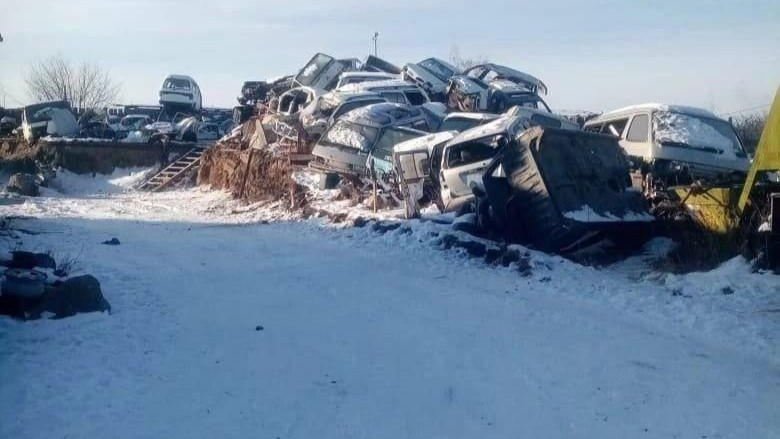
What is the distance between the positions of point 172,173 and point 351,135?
461 inches

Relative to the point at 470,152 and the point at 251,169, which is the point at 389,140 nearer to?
the point at 470,152

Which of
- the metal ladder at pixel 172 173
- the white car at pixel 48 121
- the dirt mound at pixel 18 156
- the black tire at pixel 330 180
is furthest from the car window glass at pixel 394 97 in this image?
the white car at pixel 48 121

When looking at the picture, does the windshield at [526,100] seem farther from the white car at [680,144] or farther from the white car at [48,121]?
the white car at [48,121]

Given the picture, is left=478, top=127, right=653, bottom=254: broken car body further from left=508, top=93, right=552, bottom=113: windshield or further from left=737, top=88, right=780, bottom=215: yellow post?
left=508, top=93, right=552, bottom=113: windshield

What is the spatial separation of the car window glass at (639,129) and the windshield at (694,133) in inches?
7.2

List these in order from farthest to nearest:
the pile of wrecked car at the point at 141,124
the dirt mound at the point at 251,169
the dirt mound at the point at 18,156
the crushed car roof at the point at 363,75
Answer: the pile of wrecked car at the point at 141,124
the dirt mound at the point at 18,156
the crushed car roof at the point at 363,75
the dirt mound at the point at 251,169

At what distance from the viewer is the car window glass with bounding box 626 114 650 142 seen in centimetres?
1540

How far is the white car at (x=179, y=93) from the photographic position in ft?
132

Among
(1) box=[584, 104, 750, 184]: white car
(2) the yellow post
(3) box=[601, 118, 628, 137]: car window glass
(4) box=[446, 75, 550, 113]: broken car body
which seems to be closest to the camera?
(2) the yellow post

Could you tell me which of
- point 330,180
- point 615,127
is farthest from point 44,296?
point 615,127

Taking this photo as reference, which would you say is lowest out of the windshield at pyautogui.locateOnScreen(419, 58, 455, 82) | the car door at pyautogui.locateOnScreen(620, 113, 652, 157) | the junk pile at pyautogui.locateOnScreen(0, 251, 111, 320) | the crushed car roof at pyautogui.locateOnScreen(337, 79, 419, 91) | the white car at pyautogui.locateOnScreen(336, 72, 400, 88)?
the junk pile at pyautogui.locateOnScreen(0, 251, 111, 320)

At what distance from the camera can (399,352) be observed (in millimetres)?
7930

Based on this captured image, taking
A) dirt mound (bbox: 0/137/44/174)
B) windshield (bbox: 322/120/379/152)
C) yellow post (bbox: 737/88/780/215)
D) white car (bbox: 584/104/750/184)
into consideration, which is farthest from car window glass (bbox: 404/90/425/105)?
yellow post (bbox: 737/88/780/215)

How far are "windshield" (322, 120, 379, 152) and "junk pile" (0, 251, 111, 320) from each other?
1011cm
